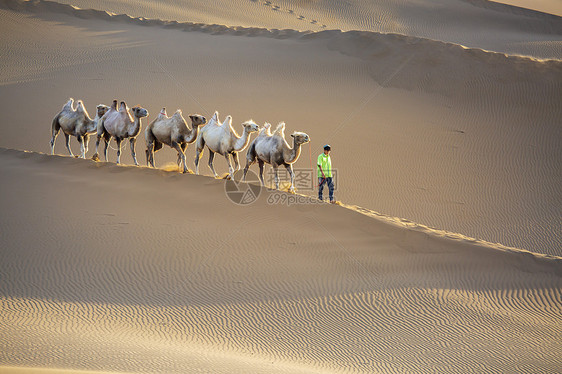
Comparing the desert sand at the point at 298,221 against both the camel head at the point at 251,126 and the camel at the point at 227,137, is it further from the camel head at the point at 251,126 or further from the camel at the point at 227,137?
the camel head at the point at 251,126

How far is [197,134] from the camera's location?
13.6m

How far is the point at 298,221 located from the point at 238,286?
8.04 ft

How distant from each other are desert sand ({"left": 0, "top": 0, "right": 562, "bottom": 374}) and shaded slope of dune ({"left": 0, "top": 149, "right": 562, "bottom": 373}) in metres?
0.04

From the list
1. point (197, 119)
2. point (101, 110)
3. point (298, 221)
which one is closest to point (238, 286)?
point (298, 221)

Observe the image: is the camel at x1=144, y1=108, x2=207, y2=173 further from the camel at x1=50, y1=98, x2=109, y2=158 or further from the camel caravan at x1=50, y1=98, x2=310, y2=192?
the camel at x1=50, y1=98, x2=109, y2=158

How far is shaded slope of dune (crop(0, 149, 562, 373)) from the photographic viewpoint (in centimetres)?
764

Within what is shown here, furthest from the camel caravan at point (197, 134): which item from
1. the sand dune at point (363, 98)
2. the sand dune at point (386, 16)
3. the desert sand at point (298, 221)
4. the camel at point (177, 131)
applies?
the sand dune at point (386, 16)

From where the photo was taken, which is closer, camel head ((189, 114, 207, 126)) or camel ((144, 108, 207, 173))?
camel head ((189, 114, 207, 126))

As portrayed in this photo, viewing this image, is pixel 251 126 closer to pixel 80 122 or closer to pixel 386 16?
pixel 80 122

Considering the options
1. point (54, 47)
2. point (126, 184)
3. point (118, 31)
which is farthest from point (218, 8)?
point (126, 184)

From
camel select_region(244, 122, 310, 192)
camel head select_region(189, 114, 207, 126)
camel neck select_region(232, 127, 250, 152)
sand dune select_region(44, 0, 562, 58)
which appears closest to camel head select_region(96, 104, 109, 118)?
camel head select_region(189, 114, 207, 126)

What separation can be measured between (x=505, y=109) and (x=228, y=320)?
16465 mm

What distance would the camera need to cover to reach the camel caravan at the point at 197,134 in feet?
40.4

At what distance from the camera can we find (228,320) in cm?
852
